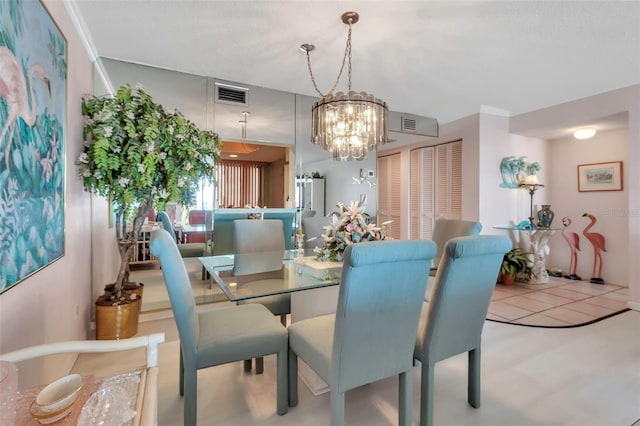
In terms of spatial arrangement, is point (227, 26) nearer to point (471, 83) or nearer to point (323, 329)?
point (323, 329)

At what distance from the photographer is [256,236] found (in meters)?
3.17

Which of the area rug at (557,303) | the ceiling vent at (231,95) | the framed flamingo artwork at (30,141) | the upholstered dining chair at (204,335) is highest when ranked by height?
the ceiling vent at (231,95)

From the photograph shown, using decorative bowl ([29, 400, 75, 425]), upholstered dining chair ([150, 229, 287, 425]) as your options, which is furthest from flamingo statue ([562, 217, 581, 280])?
decorative bowl ([29, 400, 75, 425])

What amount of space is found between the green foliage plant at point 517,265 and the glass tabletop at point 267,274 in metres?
3.28

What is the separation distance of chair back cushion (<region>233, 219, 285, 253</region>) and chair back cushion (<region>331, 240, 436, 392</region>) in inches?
77.8

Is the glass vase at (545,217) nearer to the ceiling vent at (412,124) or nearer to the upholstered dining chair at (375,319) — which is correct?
the ceiling vent at (412,124)

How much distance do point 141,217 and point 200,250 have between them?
0.96 metres

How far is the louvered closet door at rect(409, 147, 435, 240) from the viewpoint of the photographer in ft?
17.9

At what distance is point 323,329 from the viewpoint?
5.41 ft

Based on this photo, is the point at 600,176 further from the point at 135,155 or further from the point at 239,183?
the point at 135,155

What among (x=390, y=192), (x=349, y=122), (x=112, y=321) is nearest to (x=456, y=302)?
(x=349, y=122)

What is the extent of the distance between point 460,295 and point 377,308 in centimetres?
53

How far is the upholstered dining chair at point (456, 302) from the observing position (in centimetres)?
148

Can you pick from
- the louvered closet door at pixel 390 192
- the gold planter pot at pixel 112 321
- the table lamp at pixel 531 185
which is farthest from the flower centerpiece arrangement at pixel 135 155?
the table lamp at pixel 531 185
